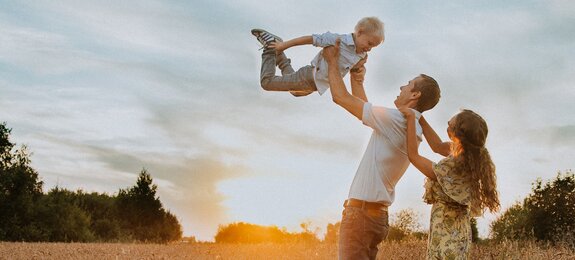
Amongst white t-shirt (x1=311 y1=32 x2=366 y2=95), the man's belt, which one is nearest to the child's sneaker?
white t-shirt (x1=311 y1=32 x2=366 y2=95)

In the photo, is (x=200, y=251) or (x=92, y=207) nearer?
(x=200, y=251)

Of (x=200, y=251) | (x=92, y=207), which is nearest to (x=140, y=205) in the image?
(x=92, y=207)

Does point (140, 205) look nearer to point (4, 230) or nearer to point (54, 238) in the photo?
point (54, 238)

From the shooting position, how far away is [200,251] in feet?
41.3

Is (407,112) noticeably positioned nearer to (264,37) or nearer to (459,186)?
(459,186)

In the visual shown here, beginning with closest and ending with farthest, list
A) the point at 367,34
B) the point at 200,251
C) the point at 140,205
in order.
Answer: the point at 367,34 < the point at 200,251 < the point at 140,205

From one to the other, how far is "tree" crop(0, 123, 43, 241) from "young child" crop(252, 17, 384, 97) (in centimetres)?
2994

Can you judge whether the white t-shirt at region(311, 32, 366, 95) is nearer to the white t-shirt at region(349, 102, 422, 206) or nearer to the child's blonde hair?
the child's blonde hair

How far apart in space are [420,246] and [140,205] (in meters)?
28.1

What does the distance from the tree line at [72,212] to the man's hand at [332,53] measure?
27930 millimetres

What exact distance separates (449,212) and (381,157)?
1.27 m

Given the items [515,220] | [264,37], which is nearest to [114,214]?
[515,220]

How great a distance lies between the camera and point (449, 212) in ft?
17.6

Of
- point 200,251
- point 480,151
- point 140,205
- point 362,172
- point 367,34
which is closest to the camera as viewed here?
point 362,172
